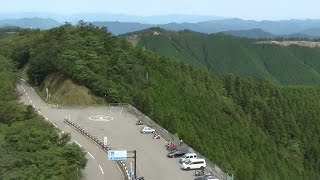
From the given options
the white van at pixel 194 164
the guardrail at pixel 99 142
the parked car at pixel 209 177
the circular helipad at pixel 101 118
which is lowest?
the circular helipad at pixel 101 118

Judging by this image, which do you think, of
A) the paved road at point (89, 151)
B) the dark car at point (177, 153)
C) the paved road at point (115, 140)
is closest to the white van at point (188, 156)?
the paved road at point (115, 140)

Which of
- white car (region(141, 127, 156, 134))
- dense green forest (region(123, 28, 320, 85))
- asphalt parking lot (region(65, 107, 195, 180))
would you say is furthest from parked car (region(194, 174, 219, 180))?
dense green forest (region(123, 28, 320, 85))

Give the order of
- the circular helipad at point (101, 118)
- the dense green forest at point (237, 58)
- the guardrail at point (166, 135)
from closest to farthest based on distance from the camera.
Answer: the guardrail at point (166, 135), the circular helipad at point (101, 118), the dense green forest at point (237, 58)

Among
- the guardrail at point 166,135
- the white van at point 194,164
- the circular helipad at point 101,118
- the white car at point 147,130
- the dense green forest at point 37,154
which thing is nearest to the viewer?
the dense green forest at point 37,154

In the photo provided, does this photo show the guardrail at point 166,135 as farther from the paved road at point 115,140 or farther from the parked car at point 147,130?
the paved road at point 115,140

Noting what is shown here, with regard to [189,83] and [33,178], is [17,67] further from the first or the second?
[33,178]

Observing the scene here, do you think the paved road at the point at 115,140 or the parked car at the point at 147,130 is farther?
the parked car at the point at 147,130

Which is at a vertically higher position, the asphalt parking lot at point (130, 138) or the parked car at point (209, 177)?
the parked car at point (209, 177)
